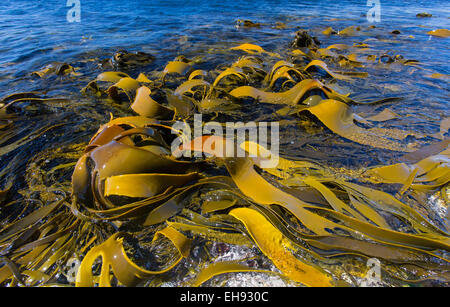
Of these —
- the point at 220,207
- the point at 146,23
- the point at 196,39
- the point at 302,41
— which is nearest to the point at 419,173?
the point at 220,207

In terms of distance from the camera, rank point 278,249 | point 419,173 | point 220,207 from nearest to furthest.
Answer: point 278,249, point 220,207, point 419,173

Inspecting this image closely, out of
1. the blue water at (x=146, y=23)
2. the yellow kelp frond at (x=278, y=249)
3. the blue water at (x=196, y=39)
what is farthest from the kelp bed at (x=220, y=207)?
the blue water at (x=146, y=23)

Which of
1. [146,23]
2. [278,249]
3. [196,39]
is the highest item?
[146,23]

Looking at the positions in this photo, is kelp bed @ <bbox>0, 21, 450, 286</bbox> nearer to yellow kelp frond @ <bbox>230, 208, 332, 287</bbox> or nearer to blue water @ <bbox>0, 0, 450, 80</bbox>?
yellow kelp frond @ <bbox>230, 208, 332, 287</bbox>

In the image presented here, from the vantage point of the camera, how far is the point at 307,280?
112 centimetres

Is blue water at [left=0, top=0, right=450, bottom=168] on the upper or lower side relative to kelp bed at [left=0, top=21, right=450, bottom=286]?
upper

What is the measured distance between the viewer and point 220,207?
151cm

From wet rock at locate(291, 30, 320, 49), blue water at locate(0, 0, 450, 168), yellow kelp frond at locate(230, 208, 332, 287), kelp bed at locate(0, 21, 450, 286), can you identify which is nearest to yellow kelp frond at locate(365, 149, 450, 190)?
kelp bed at locate(0, 21, 450, 286)

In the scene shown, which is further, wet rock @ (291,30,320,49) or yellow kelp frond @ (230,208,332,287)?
wet rock @ (291,30,320,49)

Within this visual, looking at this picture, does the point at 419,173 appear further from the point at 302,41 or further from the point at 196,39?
the point at 196,39

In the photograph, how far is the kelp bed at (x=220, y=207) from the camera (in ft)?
3.89

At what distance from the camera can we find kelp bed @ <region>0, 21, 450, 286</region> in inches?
46.6

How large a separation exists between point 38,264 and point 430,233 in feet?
7.47
